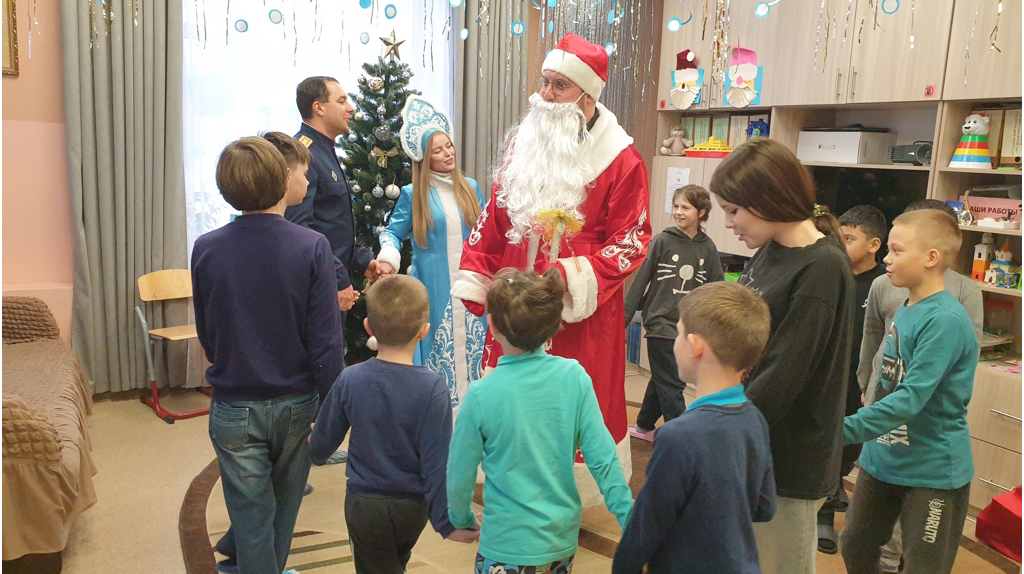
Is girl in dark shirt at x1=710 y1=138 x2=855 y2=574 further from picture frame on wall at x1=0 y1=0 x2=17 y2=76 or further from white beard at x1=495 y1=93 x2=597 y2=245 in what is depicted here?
picture frame on wall at x1=0 y1=0 x2=17 y2=76

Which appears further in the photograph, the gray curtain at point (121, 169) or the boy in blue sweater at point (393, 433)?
the gray curtain at point (121, 169)

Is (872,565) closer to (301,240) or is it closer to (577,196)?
(577,196)

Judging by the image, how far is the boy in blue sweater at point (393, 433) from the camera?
164 centimetres

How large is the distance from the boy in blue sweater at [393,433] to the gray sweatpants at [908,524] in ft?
3.55

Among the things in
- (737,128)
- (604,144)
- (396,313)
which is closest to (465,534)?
(396,313)

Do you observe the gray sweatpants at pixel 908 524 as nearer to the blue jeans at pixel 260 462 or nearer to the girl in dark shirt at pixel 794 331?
the girl in dark shirt at pixel 794 331

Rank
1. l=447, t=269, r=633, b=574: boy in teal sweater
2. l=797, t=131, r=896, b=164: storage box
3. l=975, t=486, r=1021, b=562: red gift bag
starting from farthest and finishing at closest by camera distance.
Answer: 1. l=797, t=131, r=896, b=164: storage box
2. l=975, t=486, r=1021, b=562: red gift bag
3. l=447, t=269, r=633, b=574: boy in teal sweater

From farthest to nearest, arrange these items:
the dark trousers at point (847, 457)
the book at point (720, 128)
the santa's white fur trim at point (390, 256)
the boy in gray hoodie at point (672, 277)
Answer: the book at point (720, 128)
the boy in gray hoodie at point (672, 277)
the santa's white fur trim at point (390, 256)
the dark trousers at point (847, 457)

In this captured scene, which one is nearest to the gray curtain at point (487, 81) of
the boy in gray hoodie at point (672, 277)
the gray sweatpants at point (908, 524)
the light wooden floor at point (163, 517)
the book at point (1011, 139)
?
the boy in gray hoodie at point (672, 277)

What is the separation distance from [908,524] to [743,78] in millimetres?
3014

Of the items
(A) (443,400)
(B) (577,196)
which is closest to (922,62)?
(B) (577,196)

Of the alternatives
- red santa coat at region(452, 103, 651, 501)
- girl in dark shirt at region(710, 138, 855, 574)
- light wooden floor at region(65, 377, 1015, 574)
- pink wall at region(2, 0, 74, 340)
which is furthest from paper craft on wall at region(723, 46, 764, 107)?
pink wall at region(2, 0, 74, 340)

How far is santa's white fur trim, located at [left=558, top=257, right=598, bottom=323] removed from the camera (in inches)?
88.9

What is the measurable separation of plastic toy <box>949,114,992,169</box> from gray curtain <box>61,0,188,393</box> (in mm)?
3860
